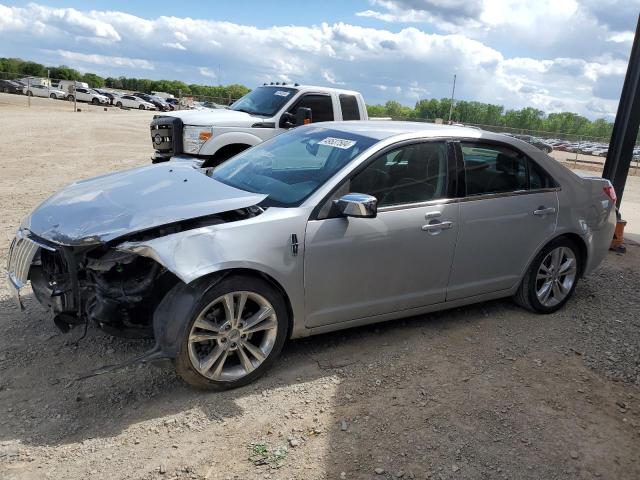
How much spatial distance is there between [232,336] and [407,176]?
1.72 m

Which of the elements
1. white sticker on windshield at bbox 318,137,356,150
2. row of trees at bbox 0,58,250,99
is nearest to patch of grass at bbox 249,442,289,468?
white sticker on windshield at bbox 318,137,356,150

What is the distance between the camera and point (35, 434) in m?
2.96

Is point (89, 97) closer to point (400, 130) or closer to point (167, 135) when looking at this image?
point (167, 135)

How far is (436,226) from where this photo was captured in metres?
3.97

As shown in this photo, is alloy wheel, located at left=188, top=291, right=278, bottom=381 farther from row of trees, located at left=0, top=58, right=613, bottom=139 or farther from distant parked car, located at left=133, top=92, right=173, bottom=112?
distant parked car, located at left=133, top=92, right=173, bottom=112

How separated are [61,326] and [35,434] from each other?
66cm

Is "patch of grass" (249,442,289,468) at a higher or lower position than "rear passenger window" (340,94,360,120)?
lower

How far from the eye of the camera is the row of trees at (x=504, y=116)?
4491cm

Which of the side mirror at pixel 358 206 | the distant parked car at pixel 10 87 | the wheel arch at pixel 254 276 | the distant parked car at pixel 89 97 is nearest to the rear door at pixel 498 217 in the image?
the side mirror at pixel 358 206

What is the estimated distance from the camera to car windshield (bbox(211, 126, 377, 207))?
375 centimetres

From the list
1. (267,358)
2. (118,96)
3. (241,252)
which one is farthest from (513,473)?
(118,96)

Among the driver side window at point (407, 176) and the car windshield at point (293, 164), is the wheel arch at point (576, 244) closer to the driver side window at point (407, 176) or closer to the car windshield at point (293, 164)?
the driver side window at point (407, 176)

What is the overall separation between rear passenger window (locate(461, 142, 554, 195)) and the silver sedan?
1 cm

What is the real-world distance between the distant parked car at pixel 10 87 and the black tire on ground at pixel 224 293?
6307 cm
